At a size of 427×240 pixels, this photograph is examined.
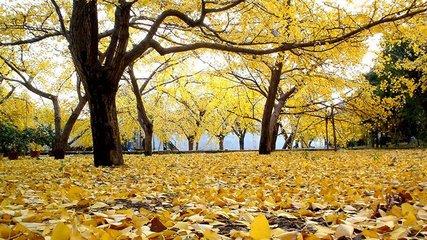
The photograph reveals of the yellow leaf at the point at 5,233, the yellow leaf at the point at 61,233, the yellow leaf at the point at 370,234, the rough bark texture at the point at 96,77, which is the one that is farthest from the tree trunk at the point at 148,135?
the yellow leaf at the point at 61,233

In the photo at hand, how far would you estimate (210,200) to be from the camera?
334 centimetres

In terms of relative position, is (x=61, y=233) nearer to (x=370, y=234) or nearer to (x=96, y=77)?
(x=370, y=234)

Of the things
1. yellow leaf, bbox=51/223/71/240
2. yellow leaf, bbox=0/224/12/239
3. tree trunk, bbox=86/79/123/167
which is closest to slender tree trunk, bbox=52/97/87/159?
tree trunk, bbox=86/79/123/167

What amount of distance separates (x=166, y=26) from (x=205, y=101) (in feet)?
91.2

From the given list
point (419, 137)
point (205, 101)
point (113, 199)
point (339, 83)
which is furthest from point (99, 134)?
point (205, 101)

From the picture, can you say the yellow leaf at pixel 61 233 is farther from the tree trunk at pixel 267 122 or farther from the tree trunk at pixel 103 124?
the tree trunk at pixel 267 122

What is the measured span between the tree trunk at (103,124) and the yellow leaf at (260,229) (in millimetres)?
7101

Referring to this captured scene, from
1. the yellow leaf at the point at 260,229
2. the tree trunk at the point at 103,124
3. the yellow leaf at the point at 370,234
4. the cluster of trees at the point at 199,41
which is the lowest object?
the yellow leaf at the point at 370,234

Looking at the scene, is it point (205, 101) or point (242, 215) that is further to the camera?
point (205, 101)

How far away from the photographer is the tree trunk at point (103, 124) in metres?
8.30

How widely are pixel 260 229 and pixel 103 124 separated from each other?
7.12 meters

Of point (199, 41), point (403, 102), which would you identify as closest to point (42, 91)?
point (199, 41)

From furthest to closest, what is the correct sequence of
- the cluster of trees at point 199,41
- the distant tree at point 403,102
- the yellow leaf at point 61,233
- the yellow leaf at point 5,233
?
1. the distant tree at point 403,102
2. the cluster of trees at point 199,41
3. the yellow leaf at point 5,233
4. the yellow leaf at point 61,233

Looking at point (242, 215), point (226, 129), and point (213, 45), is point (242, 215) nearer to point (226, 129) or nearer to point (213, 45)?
→ point (213, 45)
